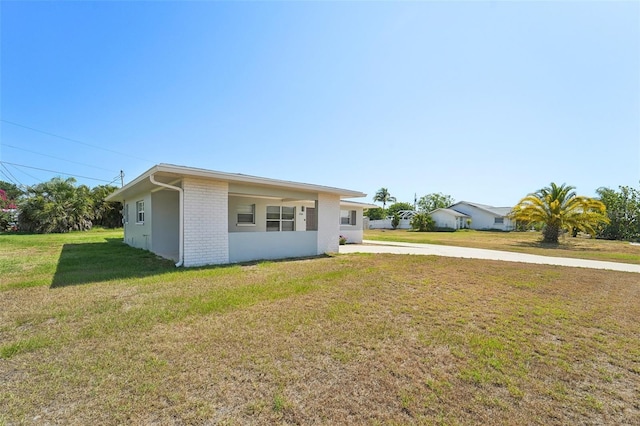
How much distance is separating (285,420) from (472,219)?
46.7 meters

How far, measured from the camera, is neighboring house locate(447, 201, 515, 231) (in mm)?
38719

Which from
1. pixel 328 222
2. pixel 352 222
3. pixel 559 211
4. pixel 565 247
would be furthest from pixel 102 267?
pixel 559 211

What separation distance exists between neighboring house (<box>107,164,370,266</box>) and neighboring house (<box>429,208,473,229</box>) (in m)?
29.6

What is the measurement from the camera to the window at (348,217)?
1834 centimetres

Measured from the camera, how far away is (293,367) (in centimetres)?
292

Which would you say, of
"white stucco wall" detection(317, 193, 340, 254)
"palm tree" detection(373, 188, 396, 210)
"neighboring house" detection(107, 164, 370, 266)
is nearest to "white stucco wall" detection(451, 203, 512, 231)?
"palm tree" detection(373, 188, 396, 210)

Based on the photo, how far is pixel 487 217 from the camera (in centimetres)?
4066

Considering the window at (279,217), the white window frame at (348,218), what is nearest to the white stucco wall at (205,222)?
the window at (279,217)

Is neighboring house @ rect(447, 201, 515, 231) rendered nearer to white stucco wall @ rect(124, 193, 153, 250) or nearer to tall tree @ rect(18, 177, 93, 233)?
white stucco wall @ rect(124, 193, 153, 250)

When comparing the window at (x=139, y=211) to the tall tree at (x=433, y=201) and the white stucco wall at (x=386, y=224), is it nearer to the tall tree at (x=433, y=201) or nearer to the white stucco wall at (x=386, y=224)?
the white stucco wall at (x=386, y=224)

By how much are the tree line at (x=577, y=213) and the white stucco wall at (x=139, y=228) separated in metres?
23.4

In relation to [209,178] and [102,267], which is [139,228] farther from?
[209,178]

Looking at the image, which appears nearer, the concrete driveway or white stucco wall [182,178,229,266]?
white stucco wall [182,178,229,266]

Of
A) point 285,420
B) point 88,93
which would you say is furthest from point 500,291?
point 88,93
